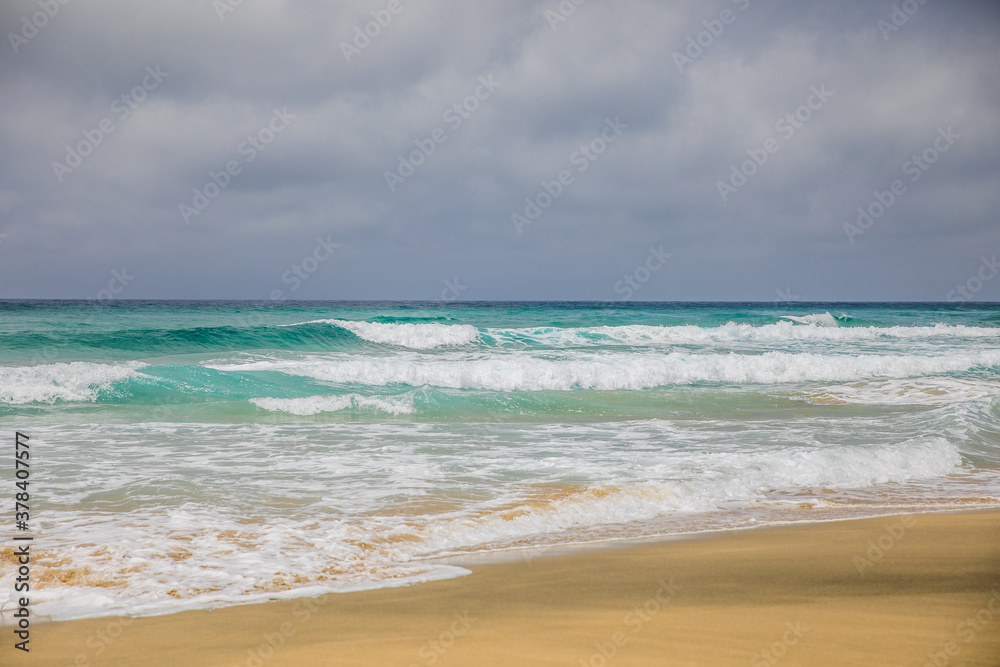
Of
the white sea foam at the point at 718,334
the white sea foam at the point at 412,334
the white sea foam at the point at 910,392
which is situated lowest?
the white sea foam at the point at 910,392

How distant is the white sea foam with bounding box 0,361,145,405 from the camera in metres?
12.2

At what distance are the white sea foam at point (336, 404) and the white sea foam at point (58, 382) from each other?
344cm

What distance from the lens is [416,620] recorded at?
3029 millimetres

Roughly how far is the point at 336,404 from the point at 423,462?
5.25m

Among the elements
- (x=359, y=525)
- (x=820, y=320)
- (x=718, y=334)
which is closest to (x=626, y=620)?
(x=359, y=525)

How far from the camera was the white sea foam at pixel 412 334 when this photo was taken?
26.1 metres

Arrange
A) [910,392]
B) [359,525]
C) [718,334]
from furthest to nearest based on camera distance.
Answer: [718,334] < [910,392] < [359,525]

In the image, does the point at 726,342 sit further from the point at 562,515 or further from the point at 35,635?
the point at 35,635

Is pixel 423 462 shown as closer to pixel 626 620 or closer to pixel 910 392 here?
pixel 626 620

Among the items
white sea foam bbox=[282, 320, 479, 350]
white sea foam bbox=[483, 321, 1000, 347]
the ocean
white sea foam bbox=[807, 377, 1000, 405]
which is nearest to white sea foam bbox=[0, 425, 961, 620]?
the ocean

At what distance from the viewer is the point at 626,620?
9.50 feet

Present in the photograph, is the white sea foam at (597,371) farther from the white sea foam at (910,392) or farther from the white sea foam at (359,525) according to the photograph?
the white sea foam at (359,525)

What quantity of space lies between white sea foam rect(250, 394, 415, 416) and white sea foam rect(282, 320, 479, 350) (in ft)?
43.0

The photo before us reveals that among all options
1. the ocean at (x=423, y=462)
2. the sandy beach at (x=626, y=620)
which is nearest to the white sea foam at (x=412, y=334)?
the ocean at (x=423, y=462)
